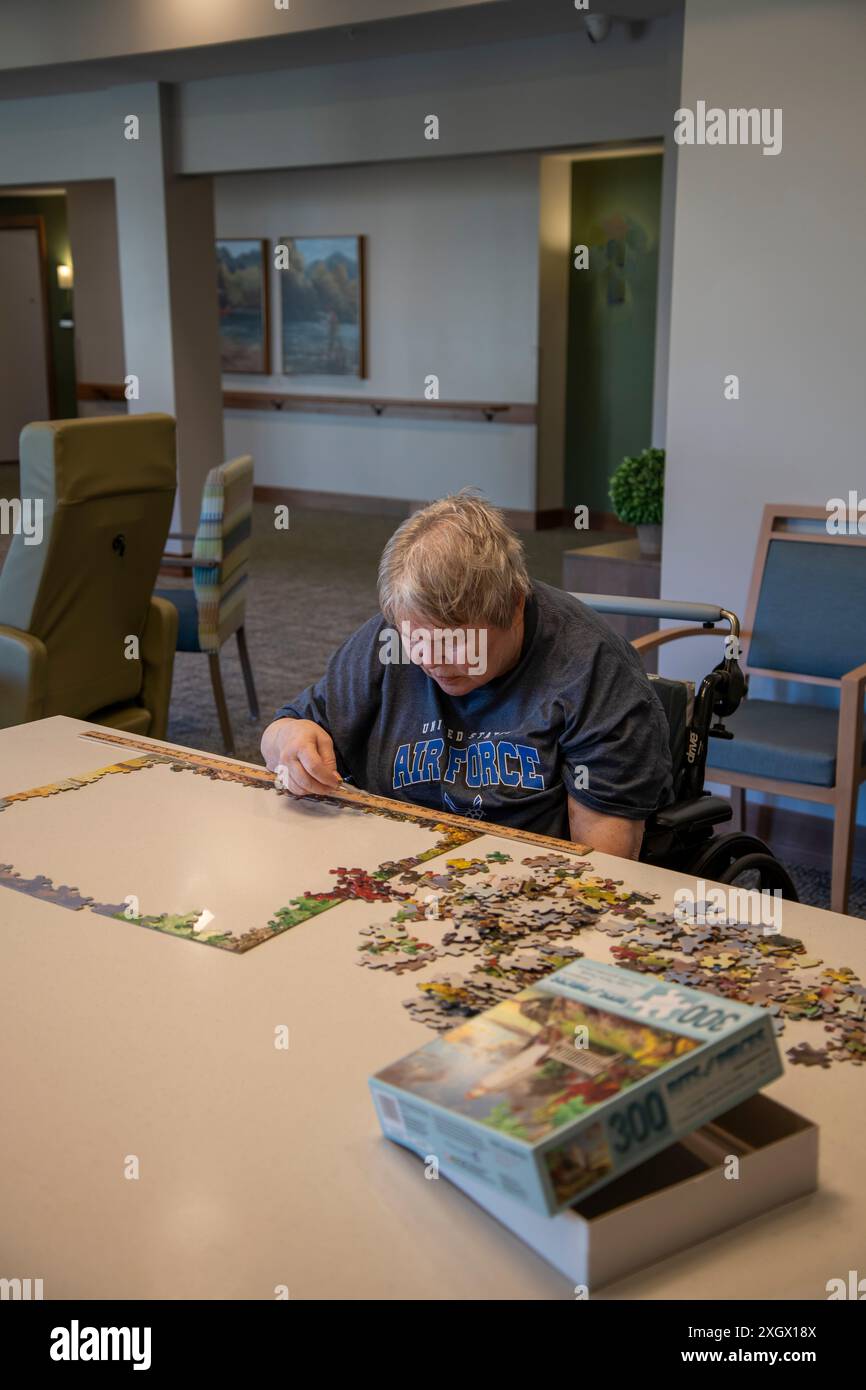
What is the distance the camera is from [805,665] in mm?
4078

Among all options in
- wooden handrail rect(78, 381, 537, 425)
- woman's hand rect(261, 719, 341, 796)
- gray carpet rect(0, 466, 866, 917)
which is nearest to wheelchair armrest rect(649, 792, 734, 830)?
woman's hand rect(261, 719, 341, 796)

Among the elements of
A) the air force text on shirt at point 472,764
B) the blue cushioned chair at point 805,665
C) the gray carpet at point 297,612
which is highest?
the air force text on shirt at point 472,764

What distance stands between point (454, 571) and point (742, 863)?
2.17 ft

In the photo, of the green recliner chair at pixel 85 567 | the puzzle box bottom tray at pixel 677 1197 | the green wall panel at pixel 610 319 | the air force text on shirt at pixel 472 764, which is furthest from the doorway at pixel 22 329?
the puzzle box bottom tray at pixel 677 1197

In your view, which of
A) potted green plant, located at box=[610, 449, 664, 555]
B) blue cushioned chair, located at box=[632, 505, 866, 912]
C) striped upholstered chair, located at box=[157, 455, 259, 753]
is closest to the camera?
blue cushioned chair, located at box=[632, 505, 866, 912]

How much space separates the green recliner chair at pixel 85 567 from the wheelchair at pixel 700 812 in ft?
5.66

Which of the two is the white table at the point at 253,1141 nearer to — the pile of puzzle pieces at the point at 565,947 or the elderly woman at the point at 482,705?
the pile of puzzle pieces at the point at 565,947

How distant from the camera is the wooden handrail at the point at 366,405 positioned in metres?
10.4

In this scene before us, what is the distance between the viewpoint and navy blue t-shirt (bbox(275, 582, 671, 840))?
2076mm

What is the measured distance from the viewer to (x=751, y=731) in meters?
3.79

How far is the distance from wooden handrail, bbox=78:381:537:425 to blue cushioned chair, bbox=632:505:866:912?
249 inches

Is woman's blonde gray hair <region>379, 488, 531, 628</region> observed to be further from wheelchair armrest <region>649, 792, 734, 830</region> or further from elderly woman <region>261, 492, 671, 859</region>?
wheelchair armrest <region>649, 792, 734, 830</region>

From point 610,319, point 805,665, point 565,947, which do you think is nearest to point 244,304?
point 610,319
